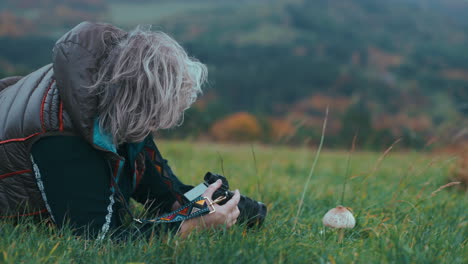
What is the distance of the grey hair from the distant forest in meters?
26.3

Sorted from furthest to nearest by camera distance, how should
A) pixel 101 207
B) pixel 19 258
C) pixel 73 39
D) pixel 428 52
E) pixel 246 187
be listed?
pixel 428 52
pixel 246 187
pixel 101 207
pixel 73 39
pixel 19 258

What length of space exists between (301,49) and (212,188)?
80.4 metres

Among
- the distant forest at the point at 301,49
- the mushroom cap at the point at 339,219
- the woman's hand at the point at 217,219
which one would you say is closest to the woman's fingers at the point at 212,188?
the woman's hand at the point at 217,219

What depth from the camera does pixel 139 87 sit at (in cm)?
170

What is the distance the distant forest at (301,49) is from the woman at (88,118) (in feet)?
86.4

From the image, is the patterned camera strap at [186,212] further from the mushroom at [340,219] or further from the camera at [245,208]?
the mushroom at [340,219]

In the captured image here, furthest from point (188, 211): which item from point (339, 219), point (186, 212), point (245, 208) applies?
point (339, 219)

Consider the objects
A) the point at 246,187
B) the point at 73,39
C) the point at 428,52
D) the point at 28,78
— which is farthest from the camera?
the point at 428,52

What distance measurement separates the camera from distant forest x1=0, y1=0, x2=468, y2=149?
41.8 meters

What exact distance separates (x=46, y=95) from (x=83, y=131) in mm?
230

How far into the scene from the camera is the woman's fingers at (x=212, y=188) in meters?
2.01

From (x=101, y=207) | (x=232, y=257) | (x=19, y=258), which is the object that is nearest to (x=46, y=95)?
(x=101, y=207)

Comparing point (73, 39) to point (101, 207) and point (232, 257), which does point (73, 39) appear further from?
point (232, 257)

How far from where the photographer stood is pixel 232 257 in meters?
1.57
